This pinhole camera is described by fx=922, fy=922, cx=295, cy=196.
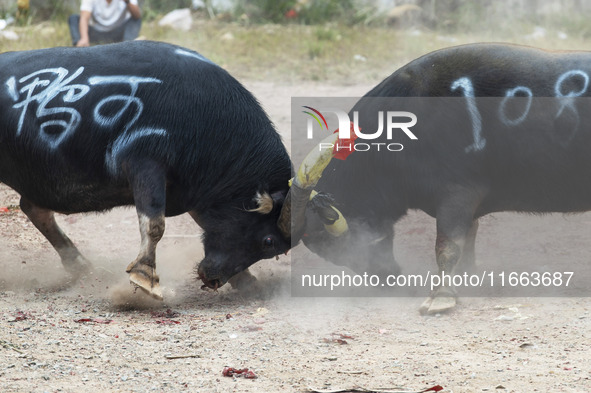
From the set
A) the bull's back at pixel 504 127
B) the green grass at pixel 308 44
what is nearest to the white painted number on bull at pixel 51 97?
the bull's back at pixel 504 127

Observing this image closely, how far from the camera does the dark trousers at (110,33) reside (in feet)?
33.7

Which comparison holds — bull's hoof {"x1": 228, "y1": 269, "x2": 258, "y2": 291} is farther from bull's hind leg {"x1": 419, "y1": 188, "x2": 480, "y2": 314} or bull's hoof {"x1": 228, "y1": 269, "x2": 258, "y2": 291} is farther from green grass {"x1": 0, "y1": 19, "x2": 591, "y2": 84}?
green grass {"x1": 0, "y1": 19, "x2": 591, "y2": 84}

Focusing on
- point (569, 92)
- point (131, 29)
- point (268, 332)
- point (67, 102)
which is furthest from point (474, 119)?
point (131, 29)

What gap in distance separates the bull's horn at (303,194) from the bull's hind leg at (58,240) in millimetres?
1545

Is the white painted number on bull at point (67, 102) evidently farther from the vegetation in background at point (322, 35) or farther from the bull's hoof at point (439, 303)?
the vegetation in background at point (322, 35)

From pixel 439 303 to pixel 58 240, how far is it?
256 cm

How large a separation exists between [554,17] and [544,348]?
941 cm

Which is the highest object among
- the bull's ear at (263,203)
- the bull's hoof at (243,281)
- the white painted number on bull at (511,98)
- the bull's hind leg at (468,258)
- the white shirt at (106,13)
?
the white painted number on bull at (511,98)

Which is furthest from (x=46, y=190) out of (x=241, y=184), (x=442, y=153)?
(x=442, y=153)

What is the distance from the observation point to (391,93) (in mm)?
5520

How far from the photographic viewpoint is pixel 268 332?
4.83 m

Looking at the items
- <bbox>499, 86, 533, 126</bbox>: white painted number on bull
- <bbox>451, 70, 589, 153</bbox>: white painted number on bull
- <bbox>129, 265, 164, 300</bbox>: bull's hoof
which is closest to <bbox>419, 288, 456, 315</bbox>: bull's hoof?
<bbox>451, 70, 589, 153</bbox>: white painted number on bull

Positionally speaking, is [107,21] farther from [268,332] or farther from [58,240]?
[268,332]

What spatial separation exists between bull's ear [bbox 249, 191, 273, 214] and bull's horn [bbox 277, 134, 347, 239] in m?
0.09
